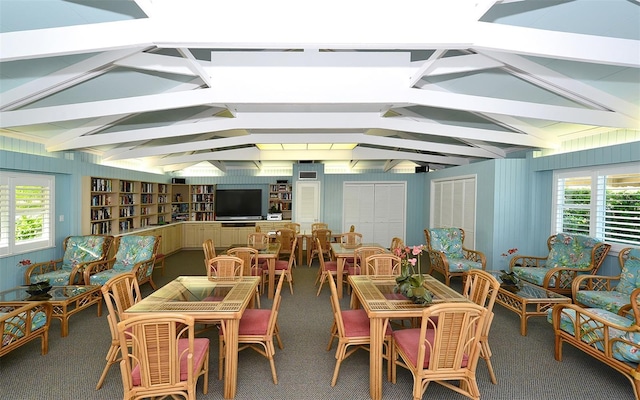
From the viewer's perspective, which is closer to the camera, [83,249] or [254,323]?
[254,323]

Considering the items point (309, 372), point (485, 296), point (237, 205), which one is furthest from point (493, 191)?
point (237, 205)

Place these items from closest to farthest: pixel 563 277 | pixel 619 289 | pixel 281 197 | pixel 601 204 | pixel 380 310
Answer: pixel 380 310
pixel 619 289
pixel 563 277
pixel 601 204
pixel 281 197

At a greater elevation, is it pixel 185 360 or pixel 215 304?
pixel 215 304

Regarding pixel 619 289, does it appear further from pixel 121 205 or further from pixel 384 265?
pixel 121 205

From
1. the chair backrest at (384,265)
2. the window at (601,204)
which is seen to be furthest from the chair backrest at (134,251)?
the window at (601,204)

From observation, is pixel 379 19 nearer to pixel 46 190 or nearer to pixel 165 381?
pixel 165 381

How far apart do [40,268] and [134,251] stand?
1349 mm

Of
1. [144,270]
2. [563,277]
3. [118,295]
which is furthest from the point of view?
[144,270]

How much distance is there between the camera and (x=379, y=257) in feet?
12.4

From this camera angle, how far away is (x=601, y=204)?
4.77 metres

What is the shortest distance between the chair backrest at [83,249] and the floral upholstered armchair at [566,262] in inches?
285

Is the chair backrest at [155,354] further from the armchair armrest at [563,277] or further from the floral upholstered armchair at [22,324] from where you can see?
the armchair armrest at [563,277]

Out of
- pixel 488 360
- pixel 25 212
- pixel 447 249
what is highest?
pixel 25 212

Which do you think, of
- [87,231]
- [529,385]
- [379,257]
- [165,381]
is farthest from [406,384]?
[87,231]
